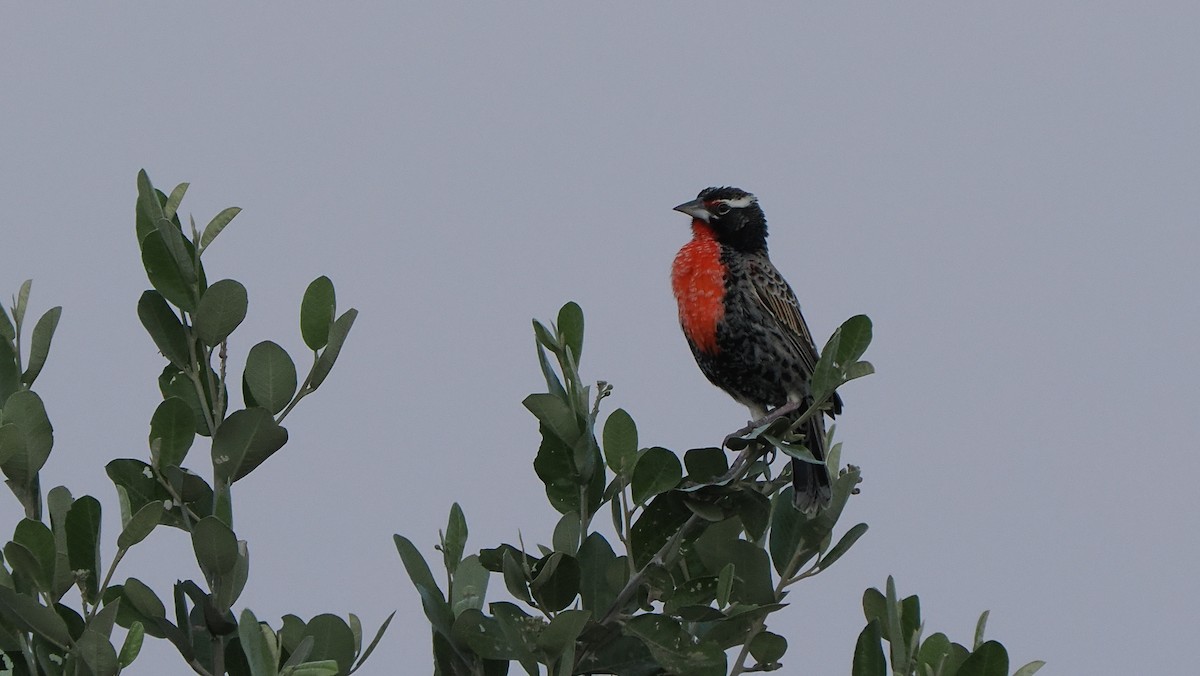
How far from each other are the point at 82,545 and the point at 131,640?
24 centimetres

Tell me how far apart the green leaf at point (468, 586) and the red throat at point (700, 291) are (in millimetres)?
2630

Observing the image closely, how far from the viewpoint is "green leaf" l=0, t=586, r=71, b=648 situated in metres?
2.43

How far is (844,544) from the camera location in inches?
126

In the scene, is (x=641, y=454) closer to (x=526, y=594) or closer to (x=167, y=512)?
(x=526, y=594)

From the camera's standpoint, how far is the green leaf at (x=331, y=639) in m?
2.72

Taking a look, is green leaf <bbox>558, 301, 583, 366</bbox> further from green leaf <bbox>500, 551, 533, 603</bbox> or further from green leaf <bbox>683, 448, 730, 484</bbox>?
green leaf <bbox>500, 551, 533, 603</bbox>

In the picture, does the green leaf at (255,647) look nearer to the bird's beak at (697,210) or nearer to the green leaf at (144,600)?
the green leaf at (144,600)

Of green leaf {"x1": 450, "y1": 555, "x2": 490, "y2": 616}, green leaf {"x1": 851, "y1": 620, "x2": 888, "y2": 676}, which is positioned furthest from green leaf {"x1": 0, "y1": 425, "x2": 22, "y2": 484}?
green leaf {"x1": 851, "y1": 620, "x2": 888, "y2": 676}

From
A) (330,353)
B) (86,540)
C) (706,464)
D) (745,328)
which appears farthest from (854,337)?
(745,328)

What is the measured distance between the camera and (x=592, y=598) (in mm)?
2807

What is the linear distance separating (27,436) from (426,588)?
2.72 ft

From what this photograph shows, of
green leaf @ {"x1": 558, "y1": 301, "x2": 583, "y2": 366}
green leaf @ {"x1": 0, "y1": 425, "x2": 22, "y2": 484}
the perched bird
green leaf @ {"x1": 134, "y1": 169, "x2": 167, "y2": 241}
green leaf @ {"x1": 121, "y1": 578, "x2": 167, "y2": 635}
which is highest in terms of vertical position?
the perched bird

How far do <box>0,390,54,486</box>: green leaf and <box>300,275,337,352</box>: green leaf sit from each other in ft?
1.74

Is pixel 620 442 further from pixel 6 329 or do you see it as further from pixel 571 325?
pixel 6 329
